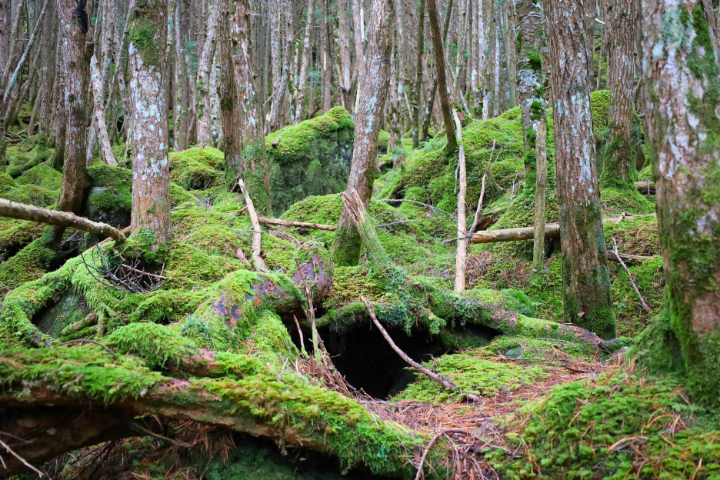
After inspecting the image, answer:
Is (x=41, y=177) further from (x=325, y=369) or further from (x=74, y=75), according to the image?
(x=325, y=369)

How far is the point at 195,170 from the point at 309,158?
299cm

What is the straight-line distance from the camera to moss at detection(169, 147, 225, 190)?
1198 cm

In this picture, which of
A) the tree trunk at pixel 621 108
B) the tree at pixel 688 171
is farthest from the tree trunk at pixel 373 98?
the tree at pixel 688 171

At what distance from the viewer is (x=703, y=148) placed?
7.04 ft

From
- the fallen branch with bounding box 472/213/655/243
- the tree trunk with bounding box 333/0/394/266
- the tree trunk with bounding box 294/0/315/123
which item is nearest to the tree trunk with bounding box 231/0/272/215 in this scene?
the tree trunk with bounding box 333/0/394/266

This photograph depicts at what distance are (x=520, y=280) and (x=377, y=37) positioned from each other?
4.06 meters

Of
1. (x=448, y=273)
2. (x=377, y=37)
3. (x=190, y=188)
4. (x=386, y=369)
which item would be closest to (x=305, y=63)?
(x=190, y=188)

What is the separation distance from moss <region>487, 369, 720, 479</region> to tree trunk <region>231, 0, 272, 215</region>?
673 cm

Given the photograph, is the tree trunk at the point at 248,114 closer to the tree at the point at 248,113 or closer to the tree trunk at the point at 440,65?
the tree at the point at 248,113

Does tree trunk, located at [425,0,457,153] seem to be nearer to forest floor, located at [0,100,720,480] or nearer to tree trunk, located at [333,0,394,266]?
tree trunk, located at [333,0,394,266]

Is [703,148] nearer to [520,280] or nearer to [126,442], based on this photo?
[126,442]

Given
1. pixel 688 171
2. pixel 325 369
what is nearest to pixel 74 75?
pixel 325 369

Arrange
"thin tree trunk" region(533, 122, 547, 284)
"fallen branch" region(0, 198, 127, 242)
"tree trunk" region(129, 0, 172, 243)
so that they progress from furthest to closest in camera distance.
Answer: "thin tree trunk" region(533, 122, 547, 284), "tree trunk" region(129, 0, 172, 243), "fallen branch" region(0, 198, 127, 242)

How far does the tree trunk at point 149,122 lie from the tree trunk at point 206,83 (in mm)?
11003
